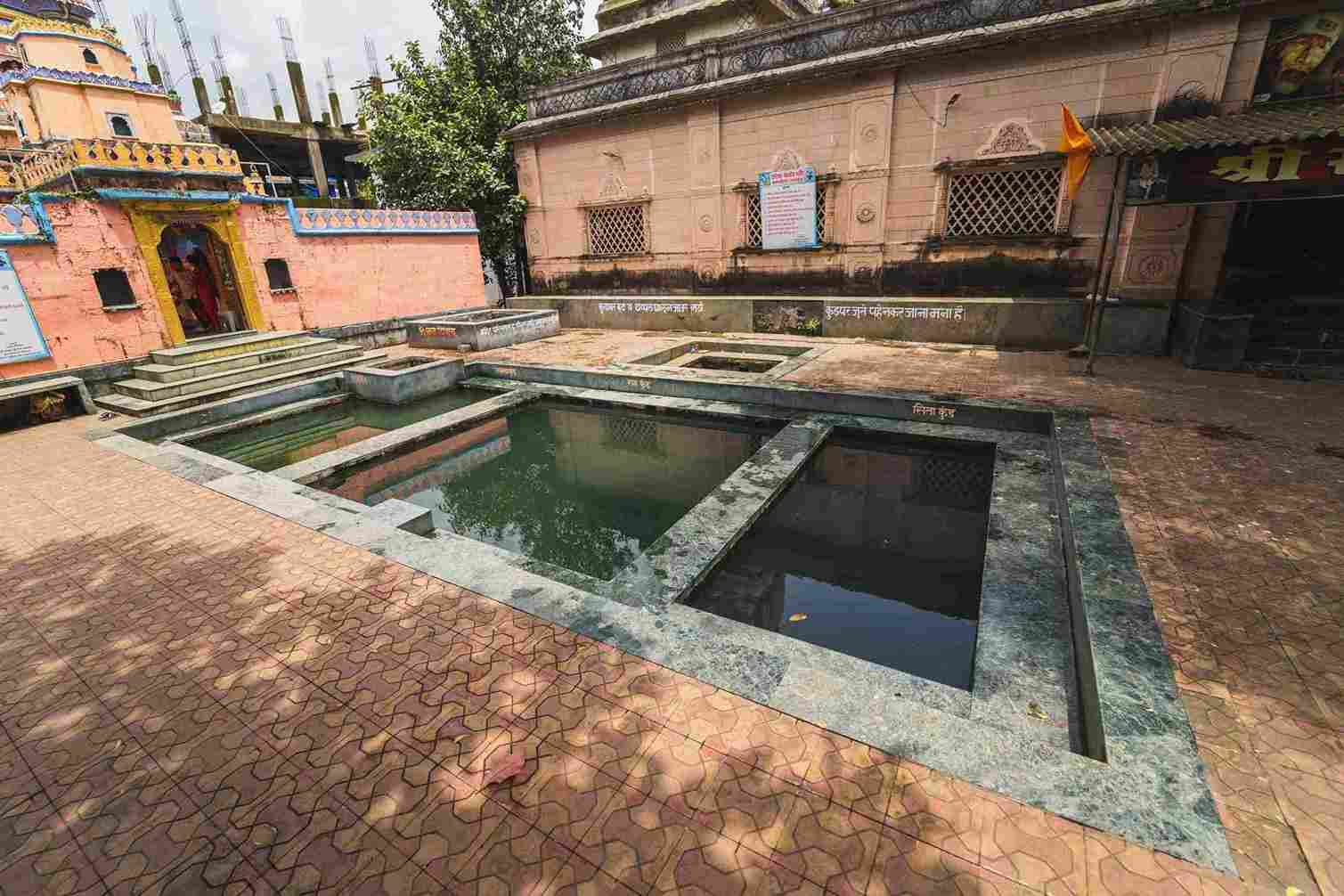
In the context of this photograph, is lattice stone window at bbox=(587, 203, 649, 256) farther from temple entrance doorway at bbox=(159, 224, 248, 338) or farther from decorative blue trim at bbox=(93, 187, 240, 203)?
temple entrance doorway at bbox=(159, 224, 248, 338)

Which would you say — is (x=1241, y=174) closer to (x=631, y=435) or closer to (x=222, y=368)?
(x=631, y=435)

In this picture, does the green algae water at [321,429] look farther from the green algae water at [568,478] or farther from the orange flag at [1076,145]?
the orange flag at [1076,145]

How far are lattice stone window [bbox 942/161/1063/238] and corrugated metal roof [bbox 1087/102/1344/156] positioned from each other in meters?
1.68

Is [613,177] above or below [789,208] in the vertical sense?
above

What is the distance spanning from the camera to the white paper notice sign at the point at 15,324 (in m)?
8.62

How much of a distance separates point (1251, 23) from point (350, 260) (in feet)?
53.9

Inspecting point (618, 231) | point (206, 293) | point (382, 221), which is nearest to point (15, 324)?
point (206, 293)

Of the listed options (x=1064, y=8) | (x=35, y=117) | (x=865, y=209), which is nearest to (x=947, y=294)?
(x=865, y=209)

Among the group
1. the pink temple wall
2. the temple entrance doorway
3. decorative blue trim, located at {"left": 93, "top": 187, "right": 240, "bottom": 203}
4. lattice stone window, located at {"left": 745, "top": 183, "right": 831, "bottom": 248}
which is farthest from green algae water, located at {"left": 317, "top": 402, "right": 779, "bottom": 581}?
the temple entrance doorway

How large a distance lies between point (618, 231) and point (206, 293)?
9.40 metres

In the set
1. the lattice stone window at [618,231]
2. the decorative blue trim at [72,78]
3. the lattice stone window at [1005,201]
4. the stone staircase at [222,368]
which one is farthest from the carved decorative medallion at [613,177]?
the decorative blue trim at [72,78]

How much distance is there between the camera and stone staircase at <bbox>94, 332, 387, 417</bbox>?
29.9ft

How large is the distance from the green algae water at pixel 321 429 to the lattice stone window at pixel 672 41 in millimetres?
12222

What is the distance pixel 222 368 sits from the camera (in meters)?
10.1
